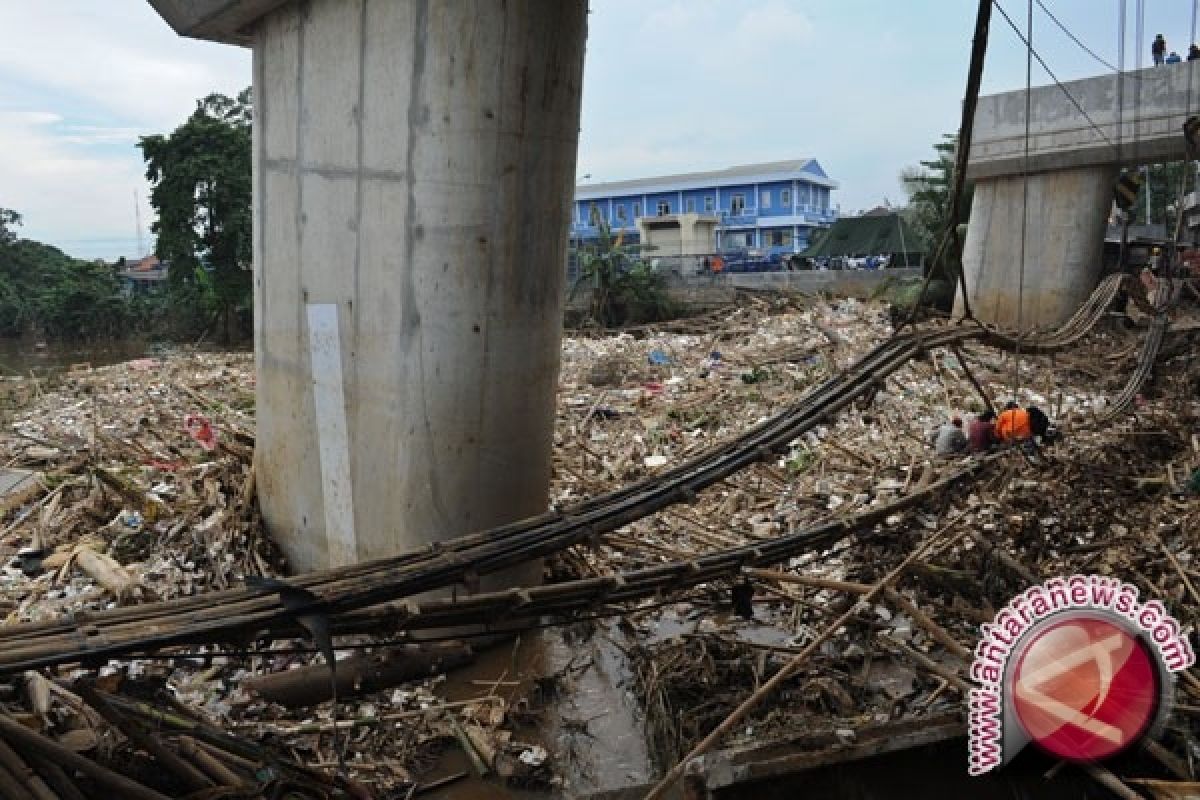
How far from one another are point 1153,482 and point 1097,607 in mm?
3825

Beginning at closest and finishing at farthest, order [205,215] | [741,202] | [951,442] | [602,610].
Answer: [602,610], [951,442], [205,215], [741,202]

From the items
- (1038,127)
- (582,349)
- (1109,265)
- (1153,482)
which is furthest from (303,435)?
(1109,265)

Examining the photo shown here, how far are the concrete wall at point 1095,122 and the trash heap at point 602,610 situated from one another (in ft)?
18.9

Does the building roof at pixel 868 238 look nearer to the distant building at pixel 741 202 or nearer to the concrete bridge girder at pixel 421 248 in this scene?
the distant building at pixel 741 202

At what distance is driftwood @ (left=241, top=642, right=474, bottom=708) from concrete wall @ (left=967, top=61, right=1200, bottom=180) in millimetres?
12529

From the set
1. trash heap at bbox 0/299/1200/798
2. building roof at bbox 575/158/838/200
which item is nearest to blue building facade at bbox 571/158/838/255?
building roof at bbox 575/158/838/200

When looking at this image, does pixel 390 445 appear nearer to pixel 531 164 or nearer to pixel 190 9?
pixel 531 164

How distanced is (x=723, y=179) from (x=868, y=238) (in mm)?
21320

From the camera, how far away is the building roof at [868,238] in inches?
927

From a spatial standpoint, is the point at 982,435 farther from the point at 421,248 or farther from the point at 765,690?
the point at 421,248

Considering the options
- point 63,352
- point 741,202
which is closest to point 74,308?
point 63,352

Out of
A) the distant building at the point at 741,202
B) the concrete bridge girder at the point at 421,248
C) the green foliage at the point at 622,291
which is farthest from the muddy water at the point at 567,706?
the distant building at the point at 741,202

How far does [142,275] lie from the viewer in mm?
37125

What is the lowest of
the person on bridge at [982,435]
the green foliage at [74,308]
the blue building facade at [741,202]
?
the person on bridge at [982,435]
